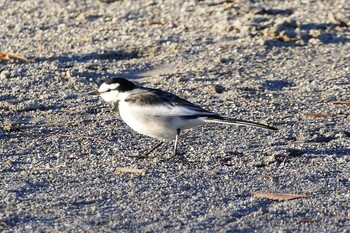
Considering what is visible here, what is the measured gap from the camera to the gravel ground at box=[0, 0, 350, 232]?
760 centimetres

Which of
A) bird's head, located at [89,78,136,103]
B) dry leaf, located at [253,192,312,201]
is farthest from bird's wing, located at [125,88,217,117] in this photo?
dry leaf, located at [253,192,312,201]

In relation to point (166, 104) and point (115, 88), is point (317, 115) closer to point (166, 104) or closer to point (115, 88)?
point (166, 104)

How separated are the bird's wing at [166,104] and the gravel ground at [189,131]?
1.45 feet

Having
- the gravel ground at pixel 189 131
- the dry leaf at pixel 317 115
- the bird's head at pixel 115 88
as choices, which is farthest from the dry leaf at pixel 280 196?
the dry leaf at pixel 317 115

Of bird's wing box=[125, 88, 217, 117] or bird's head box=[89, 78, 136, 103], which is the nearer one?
bird's wing box=[125, 88, 217, 117]

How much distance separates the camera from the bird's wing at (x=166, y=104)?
29.2 ft

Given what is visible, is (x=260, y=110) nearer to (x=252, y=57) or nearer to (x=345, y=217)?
(x=252, y=57)

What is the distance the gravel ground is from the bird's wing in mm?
440

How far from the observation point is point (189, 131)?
9.88 metres

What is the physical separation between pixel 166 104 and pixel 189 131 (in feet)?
3.13

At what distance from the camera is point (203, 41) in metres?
13.2

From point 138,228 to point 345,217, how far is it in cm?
160

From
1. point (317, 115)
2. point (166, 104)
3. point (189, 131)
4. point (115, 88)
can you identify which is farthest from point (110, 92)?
point (317, 115)

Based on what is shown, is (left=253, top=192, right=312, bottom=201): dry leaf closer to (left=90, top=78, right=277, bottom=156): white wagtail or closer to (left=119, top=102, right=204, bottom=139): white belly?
(left=90, top=78, right=277, bottom=156): white wagtail
